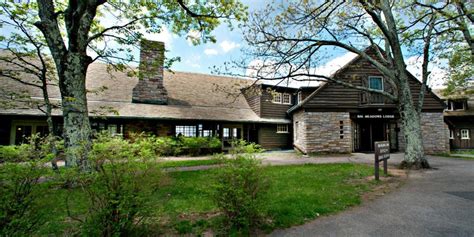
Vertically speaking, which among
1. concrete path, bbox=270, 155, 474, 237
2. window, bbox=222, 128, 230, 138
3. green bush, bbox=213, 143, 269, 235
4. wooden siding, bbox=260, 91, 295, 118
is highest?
wooden siding, bbox=260, 91, 295, 118

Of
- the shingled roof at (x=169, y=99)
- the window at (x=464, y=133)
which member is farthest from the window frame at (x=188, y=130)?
the window at (x=464, y=133)

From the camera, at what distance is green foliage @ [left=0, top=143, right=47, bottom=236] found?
2.55 meters

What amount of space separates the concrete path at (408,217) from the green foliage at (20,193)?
332cm

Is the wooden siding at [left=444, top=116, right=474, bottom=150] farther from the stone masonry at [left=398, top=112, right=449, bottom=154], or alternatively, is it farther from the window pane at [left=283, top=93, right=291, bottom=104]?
the window pane at [left=283, top=93, right=291, bottom=104]

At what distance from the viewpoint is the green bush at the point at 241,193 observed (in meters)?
3.39

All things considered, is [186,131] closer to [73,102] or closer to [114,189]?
[73,102]

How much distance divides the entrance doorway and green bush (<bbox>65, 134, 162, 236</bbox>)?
714 inches

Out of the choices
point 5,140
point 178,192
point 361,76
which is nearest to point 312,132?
point 361,76

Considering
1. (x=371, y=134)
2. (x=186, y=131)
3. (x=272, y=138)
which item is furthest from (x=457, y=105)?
(x=186, y=131)

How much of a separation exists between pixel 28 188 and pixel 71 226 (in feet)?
3.89

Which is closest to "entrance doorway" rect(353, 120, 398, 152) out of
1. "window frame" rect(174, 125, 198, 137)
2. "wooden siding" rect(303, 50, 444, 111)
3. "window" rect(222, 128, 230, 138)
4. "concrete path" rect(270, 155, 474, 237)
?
"wooden siding" rect(303, 50, 444, 111)

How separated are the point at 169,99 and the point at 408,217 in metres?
17.1

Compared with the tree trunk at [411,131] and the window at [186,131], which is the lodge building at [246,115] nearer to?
the window at [186,131]

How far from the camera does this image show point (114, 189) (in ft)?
9.84
